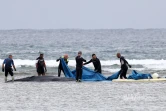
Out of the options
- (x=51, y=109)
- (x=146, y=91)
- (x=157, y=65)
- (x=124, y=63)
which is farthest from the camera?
(x=157, y=65)

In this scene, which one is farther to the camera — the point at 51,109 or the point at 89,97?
the point at 89,97

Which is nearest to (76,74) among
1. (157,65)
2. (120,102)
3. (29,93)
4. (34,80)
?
(34,80)

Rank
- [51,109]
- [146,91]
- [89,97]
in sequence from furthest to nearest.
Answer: [146,91] → [89,97] → [51,109]

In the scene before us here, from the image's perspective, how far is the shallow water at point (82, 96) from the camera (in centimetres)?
2214

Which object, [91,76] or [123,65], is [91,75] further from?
[123,65]

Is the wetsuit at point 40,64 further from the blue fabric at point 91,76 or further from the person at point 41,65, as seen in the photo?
the blue fabric at point 91,76

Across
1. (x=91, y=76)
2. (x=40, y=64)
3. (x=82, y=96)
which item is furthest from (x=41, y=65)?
(x=82, y=96)

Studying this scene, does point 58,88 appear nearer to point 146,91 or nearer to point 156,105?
point 146,91

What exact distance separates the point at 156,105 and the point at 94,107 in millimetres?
2294

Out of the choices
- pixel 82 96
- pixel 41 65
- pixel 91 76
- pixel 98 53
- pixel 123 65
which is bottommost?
pixel 98 53

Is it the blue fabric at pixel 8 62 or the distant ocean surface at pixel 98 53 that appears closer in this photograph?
the blue fabric at pixel 8 62

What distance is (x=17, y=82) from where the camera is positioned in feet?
103

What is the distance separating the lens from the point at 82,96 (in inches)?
993

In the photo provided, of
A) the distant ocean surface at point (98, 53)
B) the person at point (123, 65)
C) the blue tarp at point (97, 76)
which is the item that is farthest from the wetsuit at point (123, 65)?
the distant ocean surface at point (98, 53)
